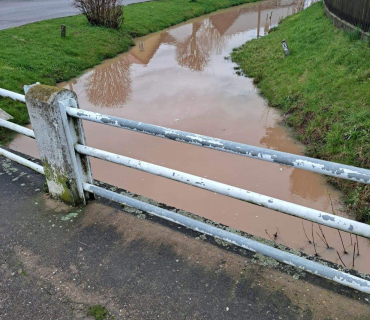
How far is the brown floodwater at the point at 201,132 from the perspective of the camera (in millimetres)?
5008

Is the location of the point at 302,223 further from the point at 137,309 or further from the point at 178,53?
the point at 178,53

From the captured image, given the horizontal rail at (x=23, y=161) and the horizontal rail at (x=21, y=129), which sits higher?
the horizontal rail at (x=21, y=129)

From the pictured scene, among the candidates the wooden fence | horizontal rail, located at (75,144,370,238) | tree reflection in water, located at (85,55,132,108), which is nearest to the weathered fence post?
horizontal rail, located at (75,144,370,238)

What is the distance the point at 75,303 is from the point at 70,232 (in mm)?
656

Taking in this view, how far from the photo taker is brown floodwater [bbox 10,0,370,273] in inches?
197

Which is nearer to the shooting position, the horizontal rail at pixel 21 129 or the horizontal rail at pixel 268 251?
the horizontal rail at pixel 268 251

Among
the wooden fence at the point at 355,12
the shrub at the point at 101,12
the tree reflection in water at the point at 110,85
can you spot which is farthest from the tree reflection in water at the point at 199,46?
the wooden fence at the point at 355,12

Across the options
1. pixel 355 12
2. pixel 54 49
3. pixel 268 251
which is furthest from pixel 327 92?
pixel 54 49

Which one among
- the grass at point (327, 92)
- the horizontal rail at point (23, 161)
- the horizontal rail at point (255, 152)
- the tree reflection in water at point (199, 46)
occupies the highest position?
the horizontal rail at point (255, 152)

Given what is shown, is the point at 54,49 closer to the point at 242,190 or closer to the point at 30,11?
the point at 30,11

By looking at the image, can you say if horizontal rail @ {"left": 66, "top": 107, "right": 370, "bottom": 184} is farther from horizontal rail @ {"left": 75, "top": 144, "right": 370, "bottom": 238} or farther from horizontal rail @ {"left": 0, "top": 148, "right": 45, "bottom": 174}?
horizontal rail @ {"left": 0, "top": 148, "right": 45, "bottom": 174}

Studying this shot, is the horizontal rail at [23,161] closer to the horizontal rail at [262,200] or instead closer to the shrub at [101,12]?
the horizontal rail at [262,200]

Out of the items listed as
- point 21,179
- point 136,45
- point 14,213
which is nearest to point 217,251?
point 14,213

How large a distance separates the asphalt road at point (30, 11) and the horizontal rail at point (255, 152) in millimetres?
14184
